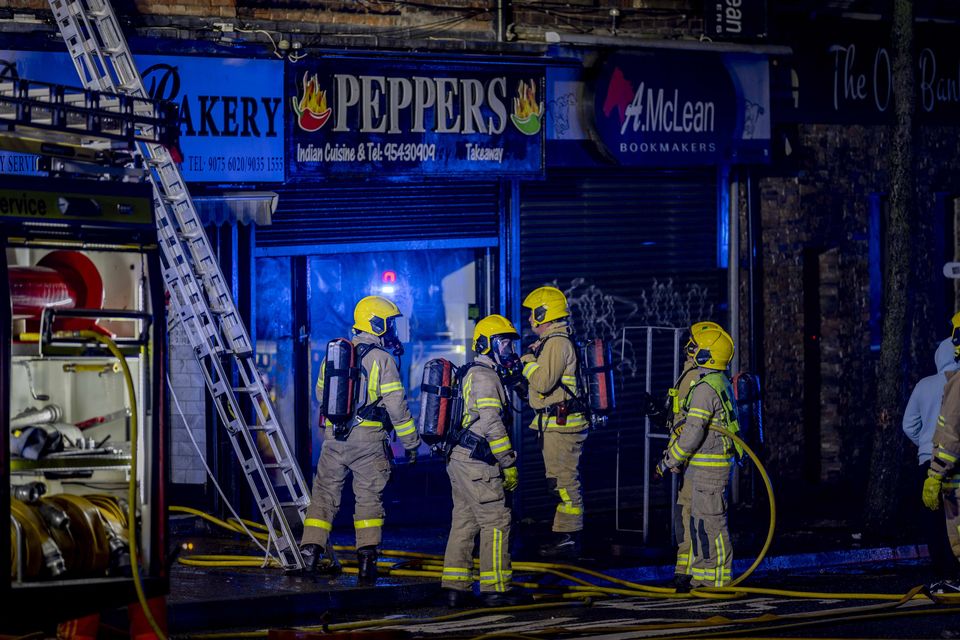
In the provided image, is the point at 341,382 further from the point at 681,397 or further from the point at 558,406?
the point at 681,397

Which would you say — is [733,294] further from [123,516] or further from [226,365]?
[123,516]

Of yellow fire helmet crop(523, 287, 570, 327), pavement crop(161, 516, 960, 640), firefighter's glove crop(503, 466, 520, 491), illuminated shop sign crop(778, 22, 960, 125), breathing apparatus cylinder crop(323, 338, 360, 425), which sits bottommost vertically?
pavement crop(161, 516, 960, 640)

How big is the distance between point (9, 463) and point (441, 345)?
7341 millimetres

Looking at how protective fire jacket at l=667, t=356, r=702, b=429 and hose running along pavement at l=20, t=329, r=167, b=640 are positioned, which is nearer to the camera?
hose running along pavement at l=20, t=329, r=167, b=640

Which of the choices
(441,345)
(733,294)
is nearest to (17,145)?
(441,345)

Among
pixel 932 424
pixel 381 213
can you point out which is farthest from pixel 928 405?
pixel 381 213

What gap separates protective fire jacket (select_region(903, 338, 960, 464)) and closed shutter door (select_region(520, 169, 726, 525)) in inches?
162

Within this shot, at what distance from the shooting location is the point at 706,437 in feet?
37.3

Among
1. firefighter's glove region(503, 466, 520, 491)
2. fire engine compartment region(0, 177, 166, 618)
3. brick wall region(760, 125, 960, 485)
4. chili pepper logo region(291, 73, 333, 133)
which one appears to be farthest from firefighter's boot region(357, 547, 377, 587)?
brick wall region(760, 125, 960, 485)

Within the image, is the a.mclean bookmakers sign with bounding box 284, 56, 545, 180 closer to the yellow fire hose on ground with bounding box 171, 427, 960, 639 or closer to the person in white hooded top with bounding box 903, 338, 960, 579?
the yellow fire hose on ground with bounding box 171, 427, 960, 639

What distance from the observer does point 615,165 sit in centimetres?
1520

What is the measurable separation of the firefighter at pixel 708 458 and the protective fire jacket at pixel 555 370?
1.50 meters

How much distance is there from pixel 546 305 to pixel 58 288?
5.16m

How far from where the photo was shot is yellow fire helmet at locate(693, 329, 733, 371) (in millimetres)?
11445
